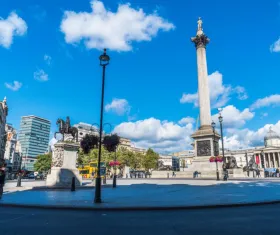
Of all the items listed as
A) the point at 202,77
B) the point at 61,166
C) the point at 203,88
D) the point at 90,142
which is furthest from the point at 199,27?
the point at 61,166

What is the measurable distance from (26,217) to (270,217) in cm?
884

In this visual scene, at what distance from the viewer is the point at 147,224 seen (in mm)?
7707

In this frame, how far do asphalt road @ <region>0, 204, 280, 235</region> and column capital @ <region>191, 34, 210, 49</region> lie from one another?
45511mm

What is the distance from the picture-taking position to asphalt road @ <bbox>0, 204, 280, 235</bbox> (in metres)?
6.71

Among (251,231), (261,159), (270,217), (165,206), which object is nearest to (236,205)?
(270,217)

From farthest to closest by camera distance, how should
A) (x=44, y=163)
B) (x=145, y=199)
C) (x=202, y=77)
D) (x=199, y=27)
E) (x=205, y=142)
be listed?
(x=44, y=163) < (x=199, y=27) < (x=202, y=77) < (x=205, y=142) < (x=145, y=199)

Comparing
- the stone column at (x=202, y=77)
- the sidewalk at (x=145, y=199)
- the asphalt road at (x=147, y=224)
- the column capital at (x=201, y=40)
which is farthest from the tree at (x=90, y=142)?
the column capital at (x=201, y=40)

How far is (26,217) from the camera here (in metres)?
9.02

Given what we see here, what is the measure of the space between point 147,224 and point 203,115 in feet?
131

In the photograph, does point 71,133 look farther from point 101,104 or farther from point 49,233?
point 49,233

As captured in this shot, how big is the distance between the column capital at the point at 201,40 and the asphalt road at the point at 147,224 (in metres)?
45.5

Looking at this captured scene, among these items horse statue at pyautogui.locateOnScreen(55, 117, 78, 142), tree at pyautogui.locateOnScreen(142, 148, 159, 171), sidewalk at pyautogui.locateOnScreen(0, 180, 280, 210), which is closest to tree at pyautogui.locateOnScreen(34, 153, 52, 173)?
tree at pyautogui.locateOnScreen(142, 148, 159, 171)

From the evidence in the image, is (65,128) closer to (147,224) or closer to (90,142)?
(90,142)

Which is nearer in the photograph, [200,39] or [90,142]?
[90,142]
